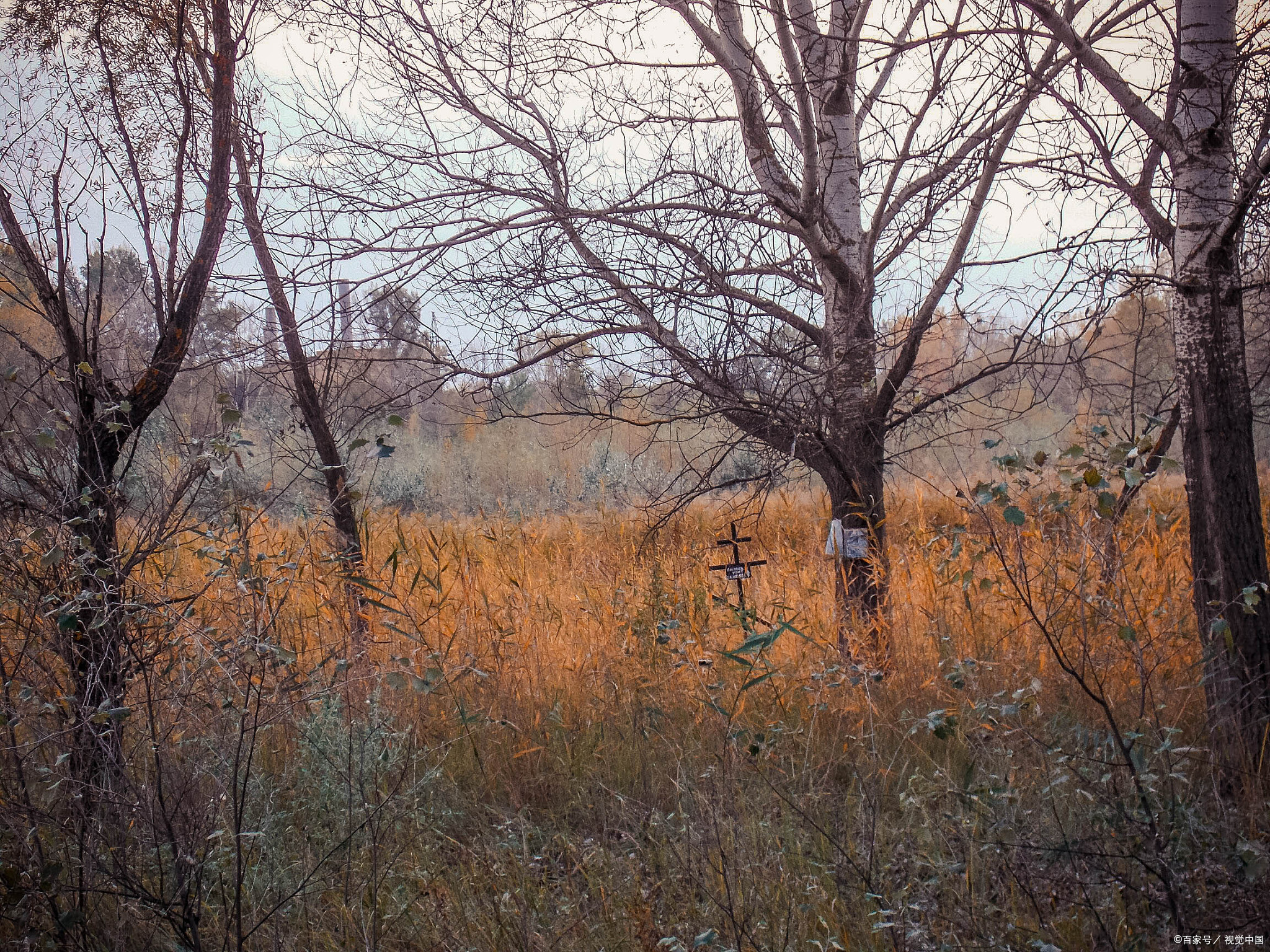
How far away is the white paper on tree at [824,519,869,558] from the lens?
4.25 metres

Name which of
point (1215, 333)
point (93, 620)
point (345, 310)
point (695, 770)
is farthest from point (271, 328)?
point (1215, 333)

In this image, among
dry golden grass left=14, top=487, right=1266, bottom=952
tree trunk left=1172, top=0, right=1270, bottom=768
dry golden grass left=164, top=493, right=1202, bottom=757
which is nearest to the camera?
dry golden grass left=14, top=487, right=1266, bottom=952

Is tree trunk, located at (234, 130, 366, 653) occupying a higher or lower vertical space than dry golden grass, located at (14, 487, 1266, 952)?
higher

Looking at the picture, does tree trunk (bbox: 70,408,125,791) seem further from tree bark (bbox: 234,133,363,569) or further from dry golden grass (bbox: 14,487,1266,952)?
tree bark (bbox: 234,133,363,569)

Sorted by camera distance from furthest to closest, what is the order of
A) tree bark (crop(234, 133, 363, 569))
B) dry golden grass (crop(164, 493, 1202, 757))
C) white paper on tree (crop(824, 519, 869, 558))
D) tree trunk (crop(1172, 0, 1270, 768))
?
white paper on tree (crop(824, 519, 869, 558))
tree bark (crop(234, 133, 363, 569))
dry golden grass (crop(164, 493, 1202, 757))
tree trunk (crop(1172, 0, 1270, 768))

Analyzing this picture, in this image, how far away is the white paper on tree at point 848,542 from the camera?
425 cm

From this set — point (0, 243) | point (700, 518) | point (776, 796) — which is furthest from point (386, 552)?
point (776, 796)

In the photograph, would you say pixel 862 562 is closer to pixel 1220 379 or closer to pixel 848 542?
pixel 848 542

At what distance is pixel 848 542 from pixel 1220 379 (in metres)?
1.76

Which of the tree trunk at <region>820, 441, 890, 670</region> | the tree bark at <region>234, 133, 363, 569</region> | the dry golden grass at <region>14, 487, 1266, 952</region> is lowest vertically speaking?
the dry golden grass at <region>14, 487, 1266, 952</region>

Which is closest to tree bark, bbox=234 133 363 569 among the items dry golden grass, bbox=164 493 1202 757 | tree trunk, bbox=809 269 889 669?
dry golden grass, bbox=164 493 1202 757

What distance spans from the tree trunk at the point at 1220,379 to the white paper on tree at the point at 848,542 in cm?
149

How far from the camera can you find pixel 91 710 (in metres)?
2.48

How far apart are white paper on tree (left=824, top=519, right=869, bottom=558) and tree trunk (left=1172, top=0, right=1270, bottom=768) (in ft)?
4.89
